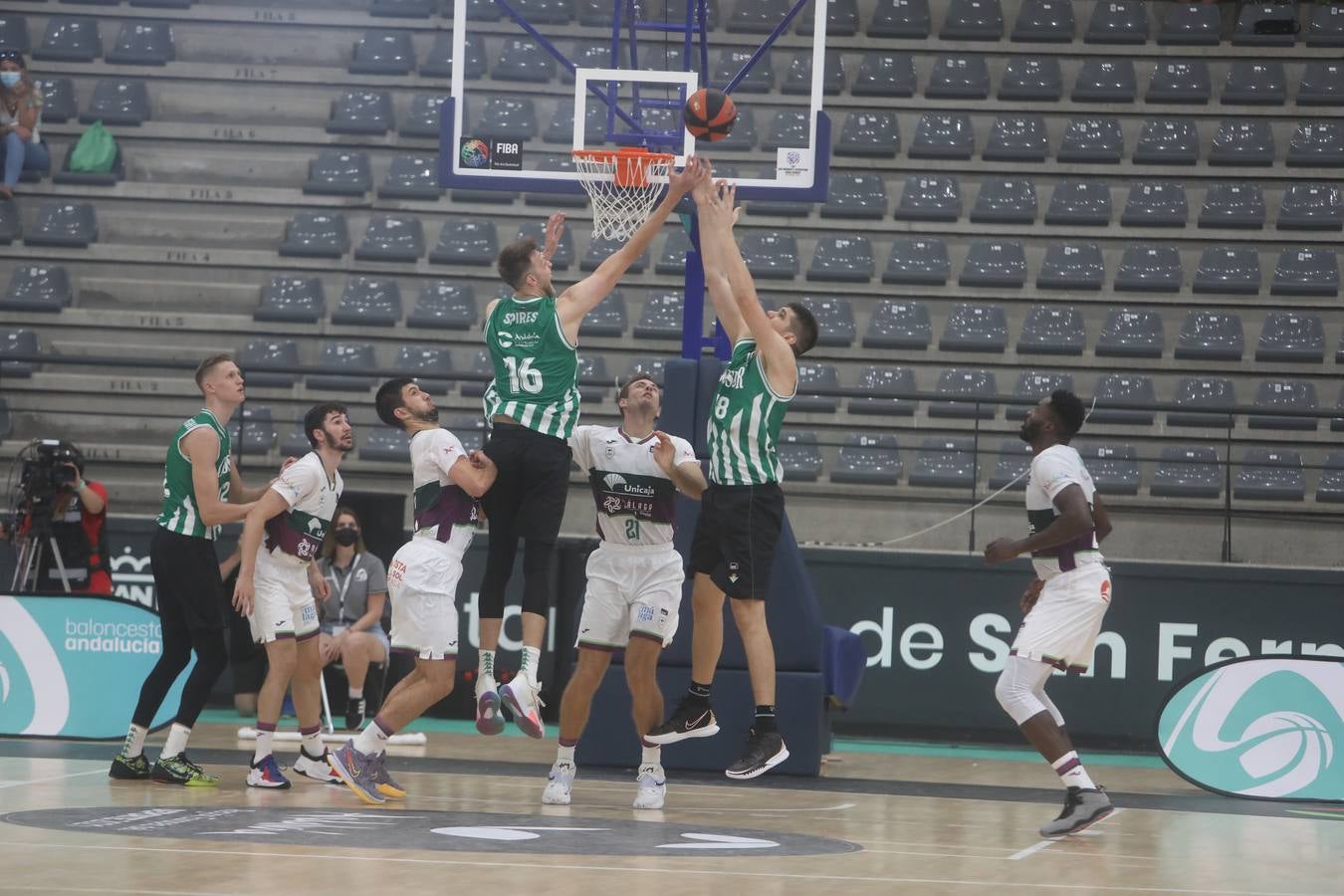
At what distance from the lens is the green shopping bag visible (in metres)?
16.8

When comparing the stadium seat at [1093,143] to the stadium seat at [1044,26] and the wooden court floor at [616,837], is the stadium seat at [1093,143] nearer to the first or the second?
the stadium seat at [1044,26]

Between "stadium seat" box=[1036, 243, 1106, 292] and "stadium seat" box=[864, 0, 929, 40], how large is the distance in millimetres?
3153

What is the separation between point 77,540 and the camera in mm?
11711

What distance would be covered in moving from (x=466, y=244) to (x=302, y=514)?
8.54 metres

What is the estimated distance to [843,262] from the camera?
15820 millimetres

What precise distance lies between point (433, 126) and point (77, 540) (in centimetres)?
686

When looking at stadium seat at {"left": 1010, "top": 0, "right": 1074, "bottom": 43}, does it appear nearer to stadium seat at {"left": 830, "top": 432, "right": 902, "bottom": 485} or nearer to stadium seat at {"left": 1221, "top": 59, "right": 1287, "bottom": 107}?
stadium seat at {"left": 1221, "top": 59, "right": 1287, "bottom": 107}

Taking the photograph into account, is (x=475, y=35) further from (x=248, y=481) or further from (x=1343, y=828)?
(x=1343, y=828)

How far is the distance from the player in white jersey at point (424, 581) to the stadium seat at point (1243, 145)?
37.0 ft

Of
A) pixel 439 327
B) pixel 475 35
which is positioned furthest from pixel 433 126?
pixel 439 327

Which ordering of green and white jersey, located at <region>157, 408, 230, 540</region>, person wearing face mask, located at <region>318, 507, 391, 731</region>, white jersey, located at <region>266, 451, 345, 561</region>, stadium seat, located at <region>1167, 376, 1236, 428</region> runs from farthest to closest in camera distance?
1. stadium seat, located at <region>1167, 376, 1236, 428</region>
2. person wearing face mask, located at <region>318, 507, 391, 731</region>
3. green and white jersey, located at <region>157, 408, 230, 540</region>
4. white jersey, located at <region>266, 451, 345, 561</region>

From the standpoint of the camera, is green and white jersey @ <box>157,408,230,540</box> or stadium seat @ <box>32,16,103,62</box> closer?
green and white jersey @ <box>157,408,230,540</box>

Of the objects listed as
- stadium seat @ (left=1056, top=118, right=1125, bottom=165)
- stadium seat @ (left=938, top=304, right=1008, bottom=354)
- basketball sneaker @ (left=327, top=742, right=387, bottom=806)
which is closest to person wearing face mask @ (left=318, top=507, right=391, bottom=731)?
basketball sneaker @ (left=327, top=742, right=387, bottom=806)

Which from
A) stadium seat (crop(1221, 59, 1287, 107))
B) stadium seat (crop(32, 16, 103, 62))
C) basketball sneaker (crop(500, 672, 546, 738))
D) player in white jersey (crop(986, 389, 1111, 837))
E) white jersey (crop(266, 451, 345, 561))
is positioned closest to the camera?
basketball sneaker (crop(500, 672, 546, 738))
